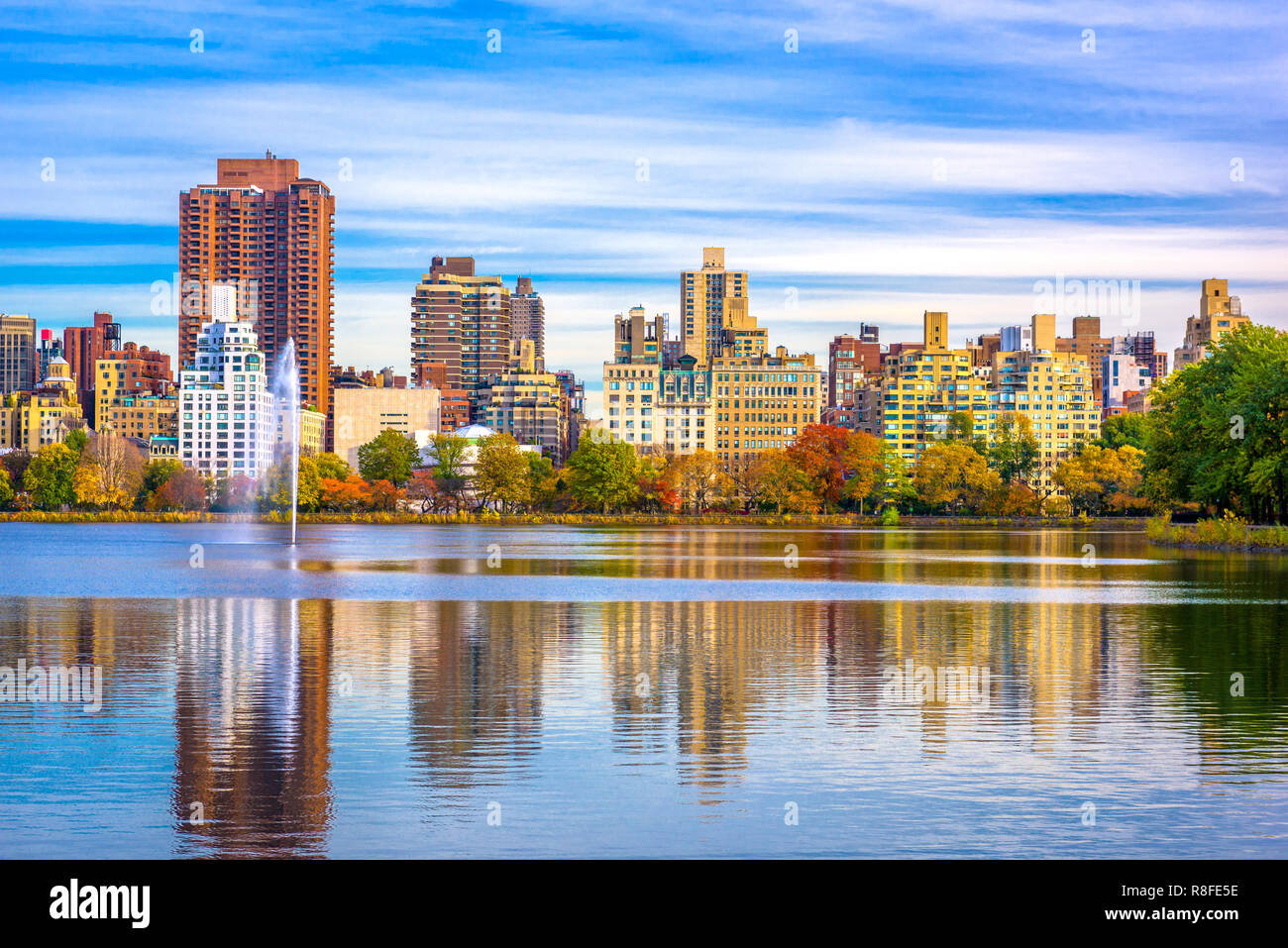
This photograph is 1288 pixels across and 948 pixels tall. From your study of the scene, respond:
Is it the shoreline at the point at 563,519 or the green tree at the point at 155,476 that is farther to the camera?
the green tree at the point at 155,476

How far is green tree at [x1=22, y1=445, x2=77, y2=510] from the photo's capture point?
601ft

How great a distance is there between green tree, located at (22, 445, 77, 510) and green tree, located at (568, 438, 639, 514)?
68.1m

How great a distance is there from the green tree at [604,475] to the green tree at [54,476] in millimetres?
68131

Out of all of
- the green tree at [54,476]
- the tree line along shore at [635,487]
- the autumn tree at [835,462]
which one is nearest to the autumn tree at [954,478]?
the tree line along shore at [635,487]

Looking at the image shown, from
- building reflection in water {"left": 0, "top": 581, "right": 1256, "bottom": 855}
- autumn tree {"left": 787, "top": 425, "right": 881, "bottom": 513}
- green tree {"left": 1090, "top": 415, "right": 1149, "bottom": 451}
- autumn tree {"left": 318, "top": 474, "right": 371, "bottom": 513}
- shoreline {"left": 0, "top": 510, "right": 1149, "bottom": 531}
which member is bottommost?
shoreline {"left": 0, "top": 510, "right": 1149, "bottom": 531}

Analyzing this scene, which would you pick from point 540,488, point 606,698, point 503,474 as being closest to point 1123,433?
point 540,488

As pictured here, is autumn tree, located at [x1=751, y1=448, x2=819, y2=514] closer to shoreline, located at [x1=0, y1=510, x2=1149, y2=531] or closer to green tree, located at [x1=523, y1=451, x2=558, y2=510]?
shoreline, located at [x1=0, y1=510, x2=1149, y2=531]

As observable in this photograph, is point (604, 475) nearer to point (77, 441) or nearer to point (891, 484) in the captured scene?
point (891, 484)

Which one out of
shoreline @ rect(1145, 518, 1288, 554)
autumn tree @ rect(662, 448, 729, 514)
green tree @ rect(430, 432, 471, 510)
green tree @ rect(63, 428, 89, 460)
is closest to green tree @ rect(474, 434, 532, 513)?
green tree @ rect(430, 432, 471, 510)

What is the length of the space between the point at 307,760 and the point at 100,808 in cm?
300

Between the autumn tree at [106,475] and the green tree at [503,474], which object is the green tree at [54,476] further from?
the green tree at [503,474]

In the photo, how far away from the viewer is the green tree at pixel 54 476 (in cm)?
18325

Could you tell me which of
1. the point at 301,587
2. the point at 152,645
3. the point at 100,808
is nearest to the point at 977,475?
the point at 301,587
